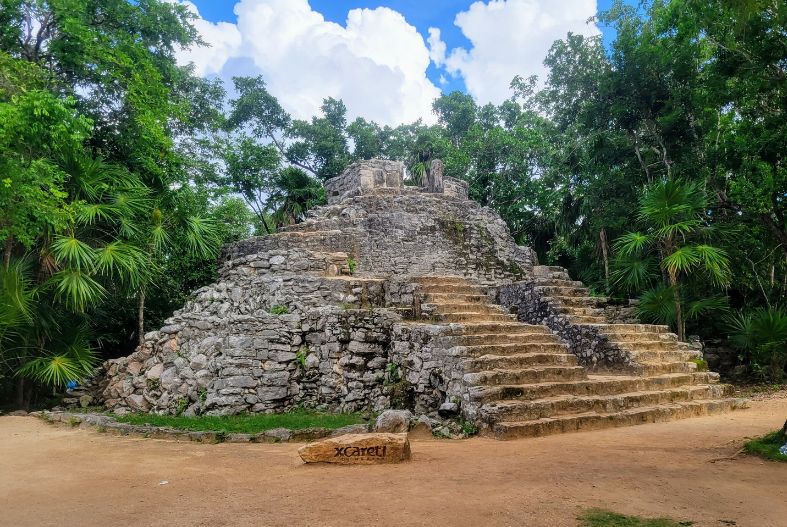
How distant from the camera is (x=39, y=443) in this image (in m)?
5.95

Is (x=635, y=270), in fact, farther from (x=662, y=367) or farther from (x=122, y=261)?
(x=122, y=261)

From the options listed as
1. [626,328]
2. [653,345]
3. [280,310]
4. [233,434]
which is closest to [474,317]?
[626,328]

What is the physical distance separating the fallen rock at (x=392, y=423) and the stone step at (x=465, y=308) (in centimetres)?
265

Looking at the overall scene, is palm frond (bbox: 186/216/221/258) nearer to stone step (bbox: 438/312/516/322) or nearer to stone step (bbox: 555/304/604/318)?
stone step (bbox: 438/312/516/322)

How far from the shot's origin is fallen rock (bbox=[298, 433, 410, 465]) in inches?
176

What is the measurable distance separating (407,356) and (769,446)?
4.48 meters

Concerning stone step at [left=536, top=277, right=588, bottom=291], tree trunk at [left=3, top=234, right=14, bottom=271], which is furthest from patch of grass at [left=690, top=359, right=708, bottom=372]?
tree trunk at [left=3, top=234, right=14, bottom=271]

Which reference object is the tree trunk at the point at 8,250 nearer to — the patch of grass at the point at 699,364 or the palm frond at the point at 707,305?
the patch of grass at the point at 699,364

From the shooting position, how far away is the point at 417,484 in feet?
12.4

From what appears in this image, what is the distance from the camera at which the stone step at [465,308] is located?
324 inches

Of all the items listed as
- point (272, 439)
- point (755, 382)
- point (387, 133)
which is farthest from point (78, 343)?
point (387, 133)

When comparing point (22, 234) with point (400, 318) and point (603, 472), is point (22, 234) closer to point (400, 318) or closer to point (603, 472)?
point (400, 318)

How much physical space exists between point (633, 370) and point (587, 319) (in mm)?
1559

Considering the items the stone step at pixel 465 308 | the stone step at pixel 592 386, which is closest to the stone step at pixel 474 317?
the stone step at pixel 465 308
